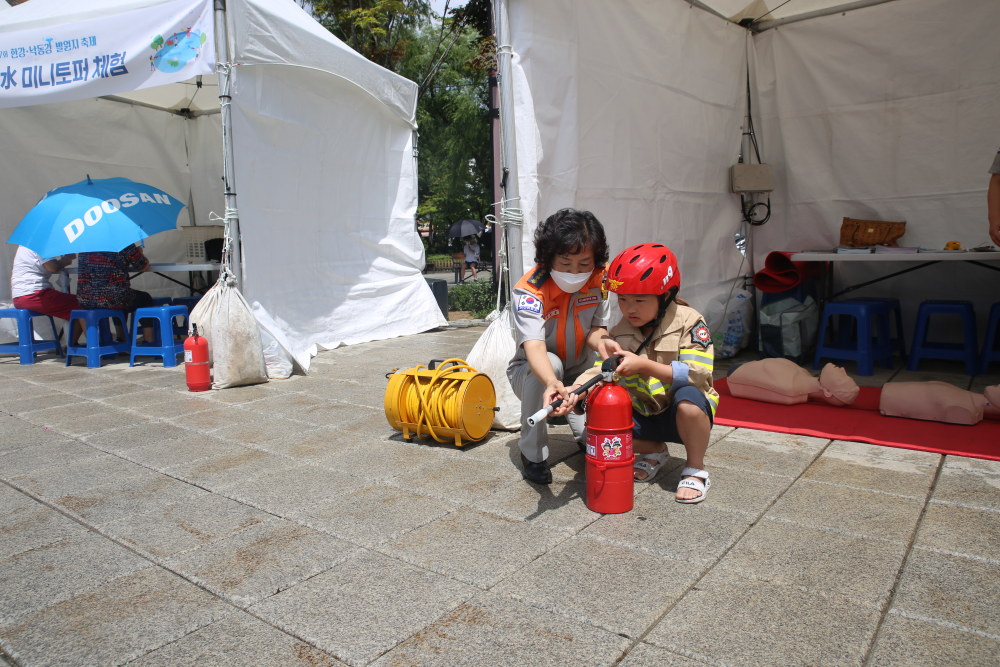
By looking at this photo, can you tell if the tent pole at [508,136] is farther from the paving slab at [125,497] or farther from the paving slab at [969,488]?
the paving slab at [969,488]

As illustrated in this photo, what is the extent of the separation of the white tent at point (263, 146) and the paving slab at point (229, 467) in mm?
2505

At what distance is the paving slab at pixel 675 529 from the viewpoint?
2254mm

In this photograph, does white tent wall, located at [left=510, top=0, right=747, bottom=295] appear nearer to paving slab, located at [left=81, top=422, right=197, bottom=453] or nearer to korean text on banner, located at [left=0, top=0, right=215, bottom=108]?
paving slab, located at [left=81, top=422, right=197, bottom=453]

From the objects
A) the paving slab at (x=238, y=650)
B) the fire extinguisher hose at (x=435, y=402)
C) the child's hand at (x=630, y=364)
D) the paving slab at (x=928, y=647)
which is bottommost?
the paving slab at (x=238, y=650)

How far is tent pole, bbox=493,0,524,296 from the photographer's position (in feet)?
12.2

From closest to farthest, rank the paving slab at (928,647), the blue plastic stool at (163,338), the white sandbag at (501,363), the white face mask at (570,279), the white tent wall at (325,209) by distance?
1. the paving slab at (928,647)
2. the white face mask at (570,279)
3. the white sandbag at (501,363)
4. the white tent wall at (325,209)
5. the blue plastic stool at (163,338)

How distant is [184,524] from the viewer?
2.59 metres

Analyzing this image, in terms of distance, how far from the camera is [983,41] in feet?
16.6

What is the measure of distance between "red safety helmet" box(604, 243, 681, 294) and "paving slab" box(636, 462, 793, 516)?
0.88 meters

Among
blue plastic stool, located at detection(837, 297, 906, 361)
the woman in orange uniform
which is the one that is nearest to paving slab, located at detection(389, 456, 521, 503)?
the woman in orange uniform

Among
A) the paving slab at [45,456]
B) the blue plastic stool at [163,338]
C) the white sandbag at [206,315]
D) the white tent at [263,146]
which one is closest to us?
the paving slab at [45,456]

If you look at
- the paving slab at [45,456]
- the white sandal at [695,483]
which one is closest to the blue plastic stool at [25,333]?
the paving slab at [45,456]

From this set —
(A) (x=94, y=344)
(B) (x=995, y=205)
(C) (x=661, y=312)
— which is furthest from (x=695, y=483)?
(A) (x=94, y=344)

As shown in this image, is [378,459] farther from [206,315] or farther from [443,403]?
[206,315]
